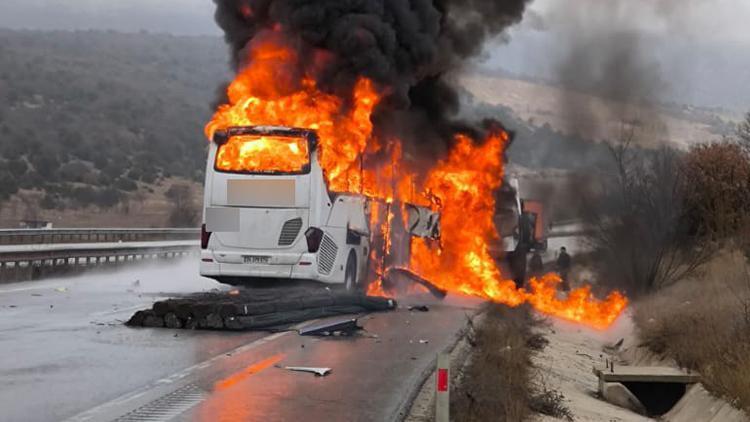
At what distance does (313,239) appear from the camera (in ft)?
61.3

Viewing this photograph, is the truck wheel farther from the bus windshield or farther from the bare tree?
the bare tree

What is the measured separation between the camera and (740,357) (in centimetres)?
1352

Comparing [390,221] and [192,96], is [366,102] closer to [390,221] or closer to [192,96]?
[390,221]

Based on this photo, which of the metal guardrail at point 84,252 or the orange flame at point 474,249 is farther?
the metal guardrail at point 84,252

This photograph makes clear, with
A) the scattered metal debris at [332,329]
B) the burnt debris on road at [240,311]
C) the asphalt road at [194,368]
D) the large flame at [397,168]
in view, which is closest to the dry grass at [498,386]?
Result: the asphalt road at [194,368]

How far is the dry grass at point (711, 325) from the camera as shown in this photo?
13.6m

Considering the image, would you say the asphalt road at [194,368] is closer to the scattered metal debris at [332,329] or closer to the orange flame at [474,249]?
the scattered metal debris at [332,329]

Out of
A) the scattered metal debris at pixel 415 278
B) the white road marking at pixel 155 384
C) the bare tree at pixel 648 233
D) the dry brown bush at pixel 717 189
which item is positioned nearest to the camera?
the white road marking at pixel 155 384

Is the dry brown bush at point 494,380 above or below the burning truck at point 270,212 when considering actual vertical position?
below

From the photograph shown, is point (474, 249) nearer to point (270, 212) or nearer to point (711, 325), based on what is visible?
point (270, 212)

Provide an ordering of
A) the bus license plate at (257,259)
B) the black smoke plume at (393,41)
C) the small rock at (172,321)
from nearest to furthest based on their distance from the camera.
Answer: the small rock at (172,321)
the bus license plate at (257,259)
the black smoke plume at (393,41)

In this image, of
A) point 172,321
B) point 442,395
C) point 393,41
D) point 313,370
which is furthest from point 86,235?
A: point 442,395

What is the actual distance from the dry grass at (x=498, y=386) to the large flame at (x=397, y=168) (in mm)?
5599

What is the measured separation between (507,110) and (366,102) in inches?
2259
